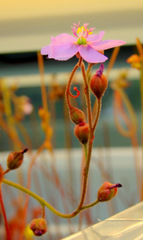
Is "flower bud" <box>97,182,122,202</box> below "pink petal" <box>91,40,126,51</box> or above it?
below

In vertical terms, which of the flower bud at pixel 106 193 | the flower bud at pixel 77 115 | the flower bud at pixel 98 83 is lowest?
the flower bud at pixel 106 193

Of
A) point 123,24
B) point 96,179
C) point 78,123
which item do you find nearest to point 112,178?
point 96,179

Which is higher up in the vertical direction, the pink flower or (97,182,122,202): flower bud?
the pink flower

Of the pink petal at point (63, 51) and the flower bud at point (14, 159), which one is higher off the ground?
the pink petal at point (63, 51)

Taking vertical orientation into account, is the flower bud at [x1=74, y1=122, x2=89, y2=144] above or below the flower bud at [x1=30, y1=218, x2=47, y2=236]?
above

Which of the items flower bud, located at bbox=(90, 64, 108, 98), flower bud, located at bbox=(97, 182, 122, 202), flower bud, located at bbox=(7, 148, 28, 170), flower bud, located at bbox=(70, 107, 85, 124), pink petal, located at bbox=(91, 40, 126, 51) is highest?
pink petal, located at bbox=(91, 40, 126, 51)

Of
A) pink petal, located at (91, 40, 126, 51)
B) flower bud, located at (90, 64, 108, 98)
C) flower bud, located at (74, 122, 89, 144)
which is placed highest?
pink petal, located at (91, 40, 126, 51)

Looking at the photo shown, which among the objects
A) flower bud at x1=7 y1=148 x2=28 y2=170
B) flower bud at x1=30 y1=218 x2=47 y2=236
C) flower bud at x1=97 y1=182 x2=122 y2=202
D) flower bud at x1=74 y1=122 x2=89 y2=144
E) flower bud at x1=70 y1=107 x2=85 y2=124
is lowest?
flower bud at x1=30 y1=218 x2=47 y2=236

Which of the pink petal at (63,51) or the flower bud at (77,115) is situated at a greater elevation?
the pink petal at (63,51)
